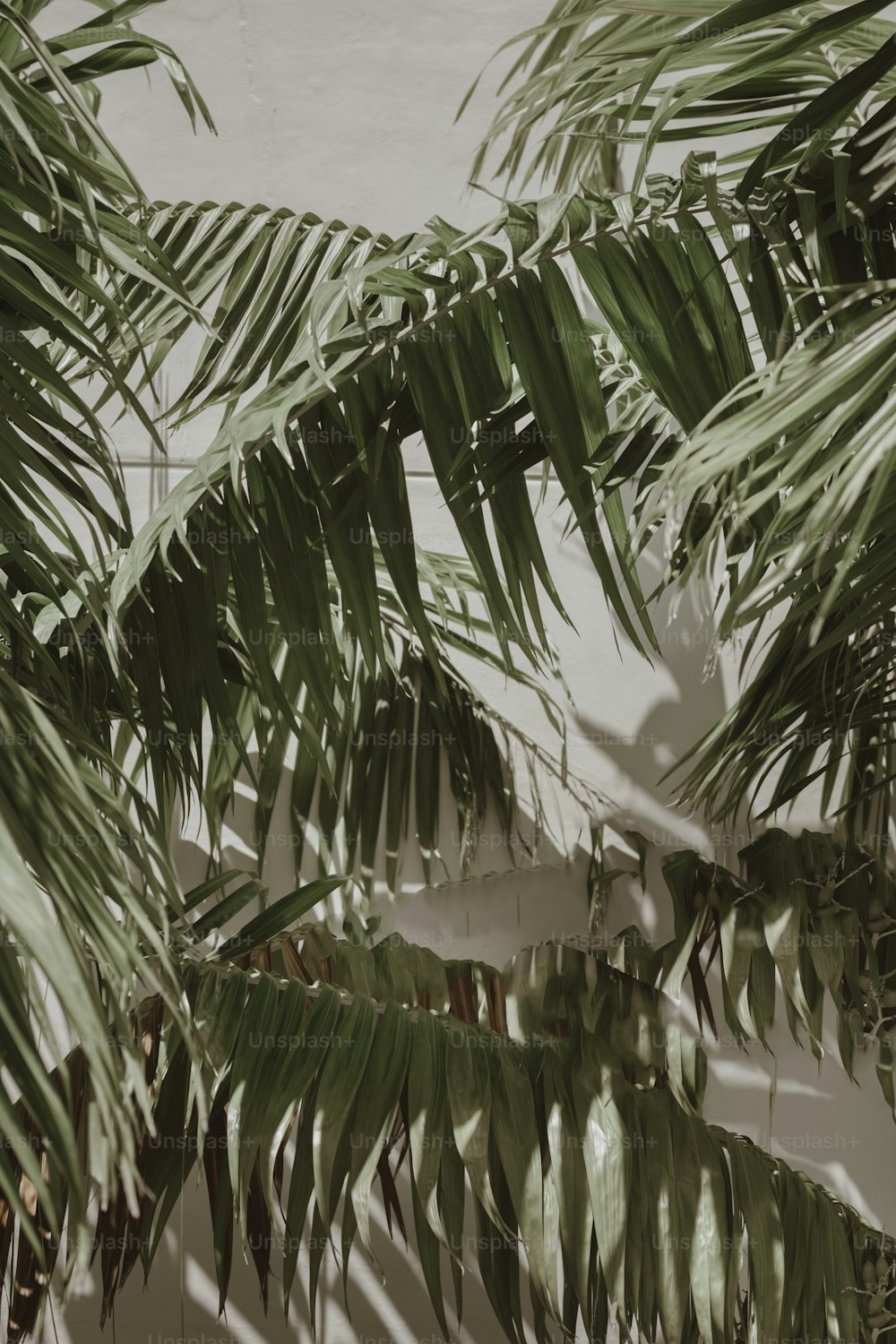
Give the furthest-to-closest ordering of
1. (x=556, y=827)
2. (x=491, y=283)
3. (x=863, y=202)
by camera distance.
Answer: (x=556, y=827), (x=491, y=283), (x=863, y=202)

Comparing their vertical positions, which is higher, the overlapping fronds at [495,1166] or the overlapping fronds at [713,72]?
the overlapping fronds at [713,72]

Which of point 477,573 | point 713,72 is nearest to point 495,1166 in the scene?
point 477,573

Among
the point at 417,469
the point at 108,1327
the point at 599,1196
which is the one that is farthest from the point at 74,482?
the point at 108,1327

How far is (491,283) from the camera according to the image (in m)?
1.04

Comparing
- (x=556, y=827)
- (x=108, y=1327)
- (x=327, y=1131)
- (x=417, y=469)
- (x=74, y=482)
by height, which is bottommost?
(x=108, y=1327)

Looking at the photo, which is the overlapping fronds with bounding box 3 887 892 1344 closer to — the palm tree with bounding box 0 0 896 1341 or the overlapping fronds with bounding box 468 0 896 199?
the palm tree with bounding box 0 0 896 1341

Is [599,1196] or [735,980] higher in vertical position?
[735,980]

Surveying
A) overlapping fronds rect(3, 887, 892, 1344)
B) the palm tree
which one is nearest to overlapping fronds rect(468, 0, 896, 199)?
the palm tree

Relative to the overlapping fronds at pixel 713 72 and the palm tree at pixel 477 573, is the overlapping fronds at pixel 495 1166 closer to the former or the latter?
the palm tree at pixel 477 573

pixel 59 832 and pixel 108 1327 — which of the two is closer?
pixel 59 832

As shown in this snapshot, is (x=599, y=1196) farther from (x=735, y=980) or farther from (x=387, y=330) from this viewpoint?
(x=387, y=330)

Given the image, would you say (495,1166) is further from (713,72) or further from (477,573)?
(713,72)

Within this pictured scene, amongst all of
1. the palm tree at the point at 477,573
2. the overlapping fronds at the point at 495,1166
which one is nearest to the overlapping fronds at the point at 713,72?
the palm tree at the point at 477,573

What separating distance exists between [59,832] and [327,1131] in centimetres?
55
